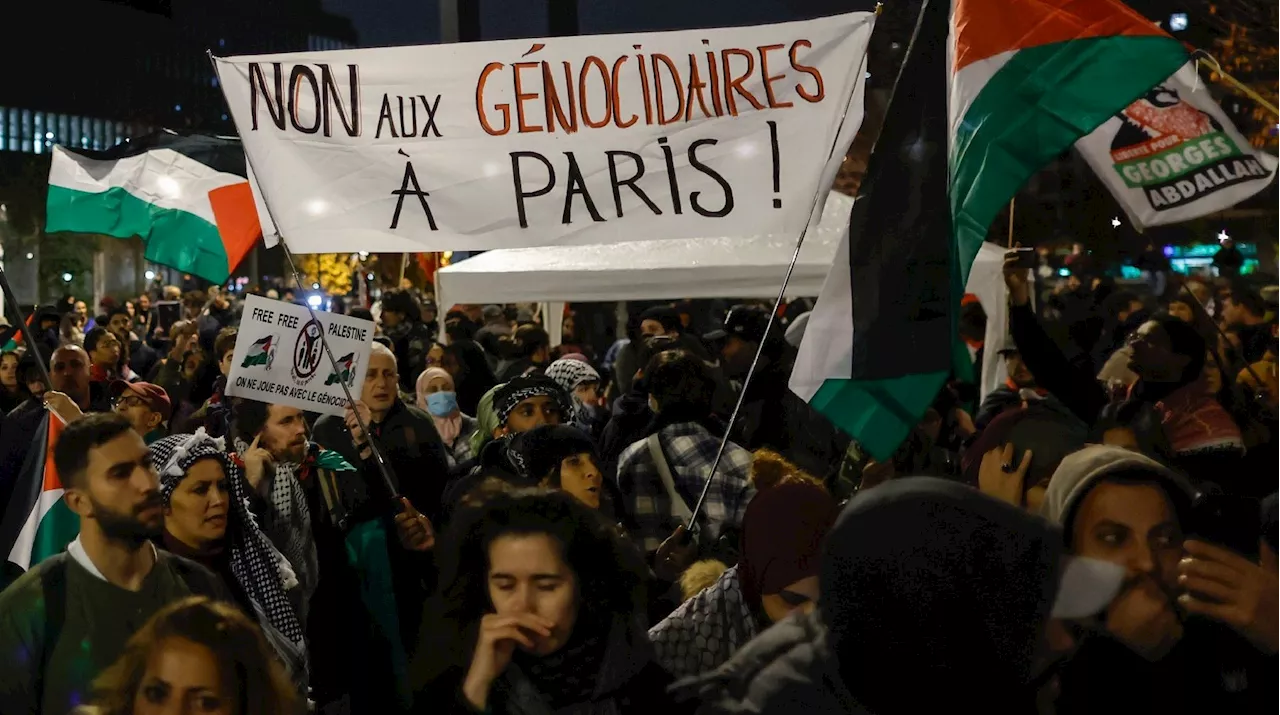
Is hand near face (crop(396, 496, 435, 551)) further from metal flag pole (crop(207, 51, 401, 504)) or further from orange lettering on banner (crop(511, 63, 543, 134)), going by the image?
orange lettering on banner (crop(511, 63, 543, 134))

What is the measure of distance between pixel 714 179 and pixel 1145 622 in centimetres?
332

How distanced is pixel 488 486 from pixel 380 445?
3.37 metres

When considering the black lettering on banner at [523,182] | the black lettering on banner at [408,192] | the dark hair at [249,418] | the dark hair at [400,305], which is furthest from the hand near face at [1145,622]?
the dark hair at [400,305]

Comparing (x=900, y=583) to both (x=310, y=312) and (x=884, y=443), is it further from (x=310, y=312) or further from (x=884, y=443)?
(x=310, y=312)

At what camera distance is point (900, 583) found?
6.68 ft

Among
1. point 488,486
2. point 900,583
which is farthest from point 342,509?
point 900,583

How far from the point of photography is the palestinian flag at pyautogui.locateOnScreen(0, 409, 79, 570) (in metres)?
5.28

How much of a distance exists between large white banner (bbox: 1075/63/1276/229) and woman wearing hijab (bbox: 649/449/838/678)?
3453mm

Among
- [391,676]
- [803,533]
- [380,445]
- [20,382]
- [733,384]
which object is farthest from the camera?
[20,382]

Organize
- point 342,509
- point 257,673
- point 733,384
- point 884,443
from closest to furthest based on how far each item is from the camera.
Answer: point 257,673
point 884,443
point 342,509
point 733,384

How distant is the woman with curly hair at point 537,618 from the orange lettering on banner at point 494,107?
2.97 metres

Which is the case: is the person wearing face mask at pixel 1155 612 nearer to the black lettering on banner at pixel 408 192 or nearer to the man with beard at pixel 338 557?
the man with beard at pixel 338 557

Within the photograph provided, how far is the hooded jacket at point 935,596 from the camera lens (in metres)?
2.04

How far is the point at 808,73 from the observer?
580 cm
